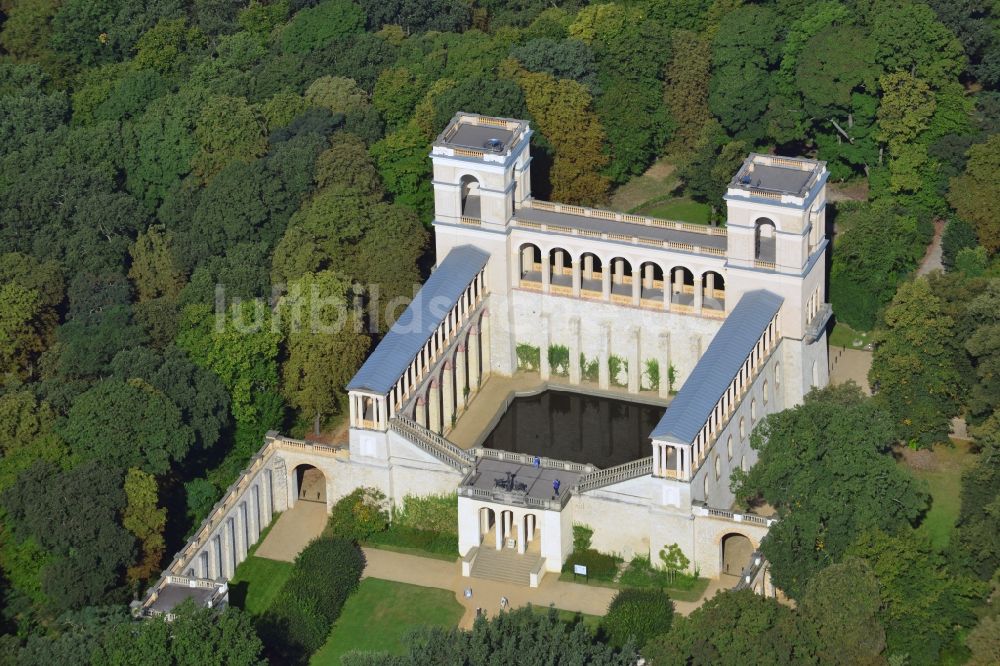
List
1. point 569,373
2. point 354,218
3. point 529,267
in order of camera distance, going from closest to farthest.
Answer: point 354,218 < point 529,267 < point 569,373

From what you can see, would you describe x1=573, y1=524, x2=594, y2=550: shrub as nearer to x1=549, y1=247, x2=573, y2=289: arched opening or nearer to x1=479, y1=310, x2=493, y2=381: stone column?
x1=479, y1=310, x2=493, y2=381: stone column

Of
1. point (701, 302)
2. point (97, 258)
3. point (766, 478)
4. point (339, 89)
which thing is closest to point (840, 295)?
point (701, 302)

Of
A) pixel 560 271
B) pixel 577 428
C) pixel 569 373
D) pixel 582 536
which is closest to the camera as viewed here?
pixel 582 536

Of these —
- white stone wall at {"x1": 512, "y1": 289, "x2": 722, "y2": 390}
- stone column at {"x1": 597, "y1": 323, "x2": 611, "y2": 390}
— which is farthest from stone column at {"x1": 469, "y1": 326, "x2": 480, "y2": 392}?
stone column at {"x1": 597, "y1": 323, "x2": 611, "y2": 390}

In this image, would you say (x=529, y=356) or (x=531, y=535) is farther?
(x=529, y=356)

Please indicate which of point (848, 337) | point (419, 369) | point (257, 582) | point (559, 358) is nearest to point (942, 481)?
point (848, 337)

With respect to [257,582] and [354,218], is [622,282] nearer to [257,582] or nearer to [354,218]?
[354,218]
